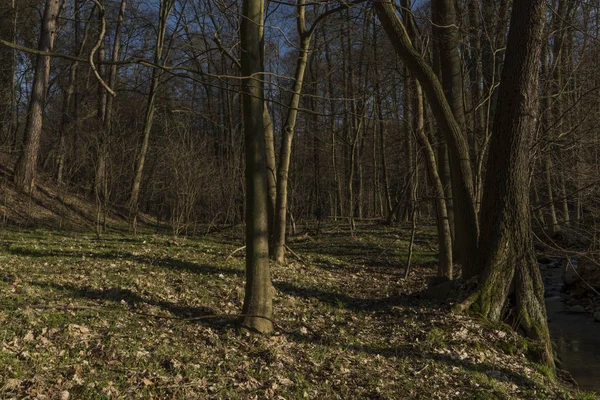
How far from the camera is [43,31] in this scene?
16891 mm

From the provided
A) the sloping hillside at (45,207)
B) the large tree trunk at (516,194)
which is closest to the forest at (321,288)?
the large tree trunk at (516,194)

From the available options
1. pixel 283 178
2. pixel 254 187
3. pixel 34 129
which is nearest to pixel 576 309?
pixel 283 178

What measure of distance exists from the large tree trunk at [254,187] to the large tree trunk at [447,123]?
109 inches

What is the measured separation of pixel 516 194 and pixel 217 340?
4.77 meters

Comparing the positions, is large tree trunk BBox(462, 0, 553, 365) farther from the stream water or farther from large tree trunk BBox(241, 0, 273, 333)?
large tree trunk BBox(241, 0, 273, 333)

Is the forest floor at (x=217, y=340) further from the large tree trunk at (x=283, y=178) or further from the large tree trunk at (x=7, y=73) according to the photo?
the large tree trunk at (x=7, y=73)

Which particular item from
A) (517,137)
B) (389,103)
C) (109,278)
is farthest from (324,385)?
(389,103)

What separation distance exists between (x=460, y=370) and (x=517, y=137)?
3.58 meters

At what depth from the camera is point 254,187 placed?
6.09m

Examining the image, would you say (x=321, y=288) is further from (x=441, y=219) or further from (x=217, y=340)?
(x=217, y=340)

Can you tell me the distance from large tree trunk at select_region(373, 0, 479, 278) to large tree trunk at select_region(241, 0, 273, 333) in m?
2.78

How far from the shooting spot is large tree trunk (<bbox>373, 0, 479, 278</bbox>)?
320 inches

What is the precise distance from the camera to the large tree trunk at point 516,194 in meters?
7.40

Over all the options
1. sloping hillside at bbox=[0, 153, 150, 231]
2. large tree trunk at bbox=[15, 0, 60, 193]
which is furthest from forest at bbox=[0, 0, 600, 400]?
large tree trunk at bbox=[15, 0, 60, 193]
